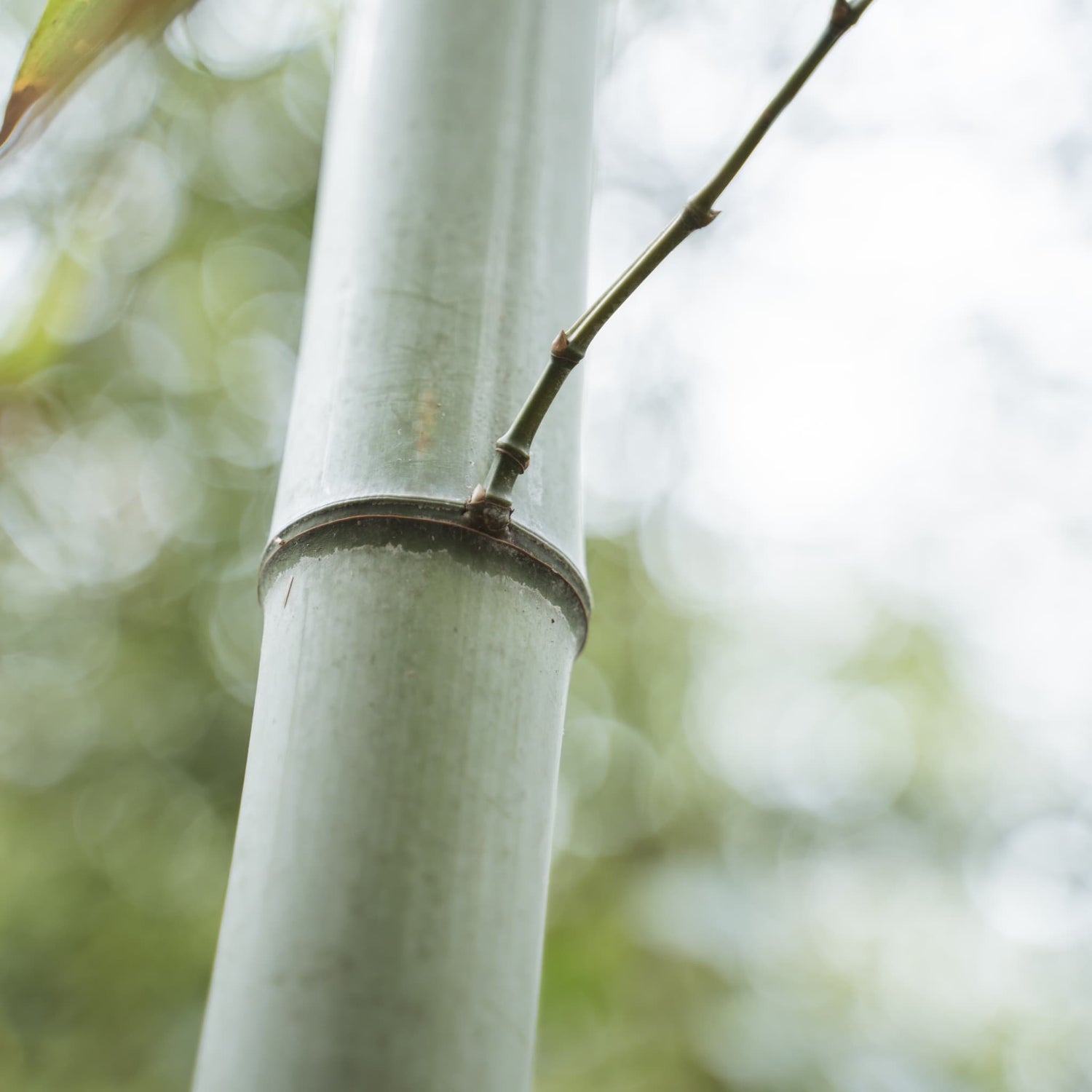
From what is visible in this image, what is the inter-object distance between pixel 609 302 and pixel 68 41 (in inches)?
9.6

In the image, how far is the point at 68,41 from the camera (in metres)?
0.41

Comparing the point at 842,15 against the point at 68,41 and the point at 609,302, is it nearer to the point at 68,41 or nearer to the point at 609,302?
the point at 609,302

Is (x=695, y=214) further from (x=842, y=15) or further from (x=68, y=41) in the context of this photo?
(x=68, y=41)

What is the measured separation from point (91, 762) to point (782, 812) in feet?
5.82

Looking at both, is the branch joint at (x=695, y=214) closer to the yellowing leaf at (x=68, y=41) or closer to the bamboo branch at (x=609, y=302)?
the bamboo branch at (x=609, y=302)

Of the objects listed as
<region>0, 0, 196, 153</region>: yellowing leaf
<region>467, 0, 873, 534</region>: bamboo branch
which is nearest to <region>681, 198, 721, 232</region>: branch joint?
<region>467, 0, 873, 534</region>: bamboo branch

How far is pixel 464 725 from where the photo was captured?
0.35 m

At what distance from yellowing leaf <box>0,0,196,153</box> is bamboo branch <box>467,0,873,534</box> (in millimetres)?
220

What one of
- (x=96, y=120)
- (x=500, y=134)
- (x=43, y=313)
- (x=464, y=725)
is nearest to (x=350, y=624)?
(x=464, y=725)

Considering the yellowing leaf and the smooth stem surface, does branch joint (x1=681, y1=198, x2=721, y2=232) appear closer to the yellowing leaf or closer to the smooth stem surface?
the smooth stem surface

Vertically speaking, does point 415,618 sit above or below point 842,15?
below

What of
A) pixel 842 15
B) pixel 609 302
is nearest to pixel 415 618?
pixel 609 302

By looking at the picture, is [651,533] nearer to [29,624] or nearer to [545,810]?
[29,624]

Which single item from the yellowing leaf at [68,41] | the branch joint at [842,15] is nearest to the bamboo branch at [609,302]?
the branch joint at [842,15]
